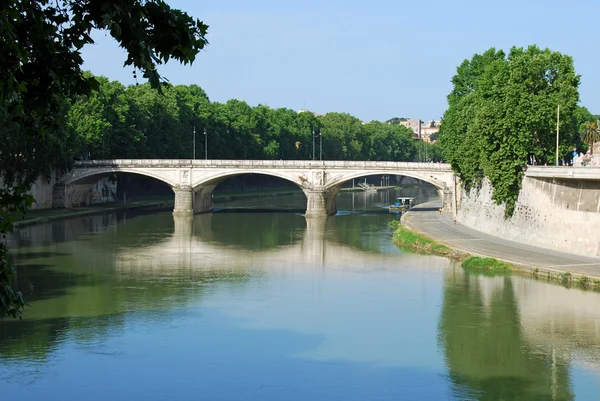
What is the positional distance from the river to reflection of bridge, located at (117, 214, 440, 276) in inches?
6.5

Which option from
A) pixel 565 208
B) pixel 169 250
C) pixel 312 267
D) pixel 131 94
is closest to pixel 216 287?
pixel 312 267

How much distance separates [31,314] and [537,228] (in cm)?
2574

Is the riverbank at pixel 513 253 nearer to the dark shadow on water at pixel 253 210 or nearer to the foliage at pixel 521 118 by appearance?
the foliage at pixel 521 118

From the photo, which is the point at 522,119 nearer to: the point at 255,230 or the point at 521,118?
the point at 521,118

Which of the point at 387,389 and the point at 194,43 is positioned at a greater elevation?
the point at 194,43

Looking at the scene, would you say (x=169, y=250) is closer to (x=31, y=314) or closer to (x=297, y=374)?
(x=31, y=314)

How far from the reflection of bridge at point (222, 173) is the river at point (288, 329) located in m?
23.6

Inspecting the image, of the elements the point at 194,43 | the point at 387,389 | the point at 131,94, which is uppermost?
the point at 131,94

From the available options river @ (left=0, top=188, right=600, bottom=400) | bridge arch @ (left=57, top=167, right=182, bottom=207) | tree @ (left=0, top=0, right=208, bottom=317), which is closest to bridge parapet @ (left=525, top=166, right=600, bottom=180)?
river @ (left=0, top=188, right=600, bottom=400)

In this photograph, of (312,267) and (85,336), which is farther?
(312,267)

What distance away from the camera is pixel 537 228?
4456cm

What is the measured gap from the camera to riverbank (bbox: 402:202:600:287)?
35406 millimetres

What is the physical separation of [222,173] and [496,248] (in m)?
34.3

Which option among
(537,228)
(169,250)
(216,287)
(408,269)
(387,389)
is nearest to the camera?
(387,389)
